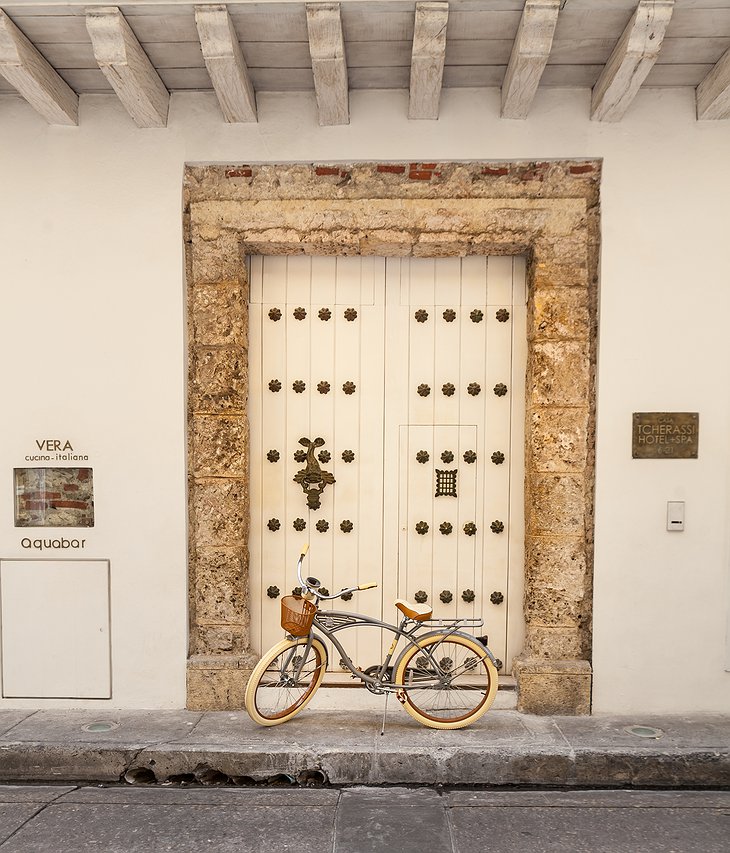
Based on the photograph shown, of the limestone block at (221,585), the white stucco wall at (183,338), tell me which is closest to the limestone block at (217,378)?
the white stucco wall at (183,338)

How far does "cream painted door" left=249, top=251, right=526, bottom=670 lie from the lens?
4270 mm

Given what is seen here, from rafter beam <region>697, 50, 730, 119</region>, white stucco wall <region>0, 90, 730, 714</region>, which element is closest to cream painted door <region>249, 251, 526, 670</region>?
white stucco wall <region>0, 90, 730, 714</region>

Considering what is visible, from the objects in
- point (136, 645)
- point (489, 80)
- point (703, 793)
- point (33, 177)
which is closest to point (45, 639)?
point (136, 645)

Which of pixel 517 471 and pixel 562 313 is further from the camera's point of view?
pixel 517 471

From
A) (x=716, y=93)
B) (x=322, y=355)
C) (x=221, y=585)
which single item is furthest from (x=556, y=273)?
(x=221, y=585)

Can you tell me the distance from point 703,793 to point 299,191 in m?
3.80

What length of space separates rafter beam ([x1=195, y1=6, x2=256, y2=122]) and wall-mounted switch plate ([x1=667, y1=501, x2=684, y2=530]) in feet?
10.6

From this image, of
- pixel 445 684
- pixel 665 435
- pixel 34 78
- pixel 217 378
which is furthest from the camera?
pixel 217 378

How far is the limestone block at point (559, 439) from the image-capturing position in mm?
4012

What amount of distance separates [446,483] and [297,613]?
1.22 metres

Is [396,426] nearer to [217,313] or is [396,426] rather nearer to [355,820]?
[217,313]

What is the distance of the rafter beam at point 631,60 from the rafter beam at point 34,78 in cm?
292

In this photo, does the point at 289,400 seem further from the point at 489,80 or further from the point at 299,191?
the point at 489,80

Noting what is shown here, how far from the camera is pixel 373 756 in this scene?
138 inches
